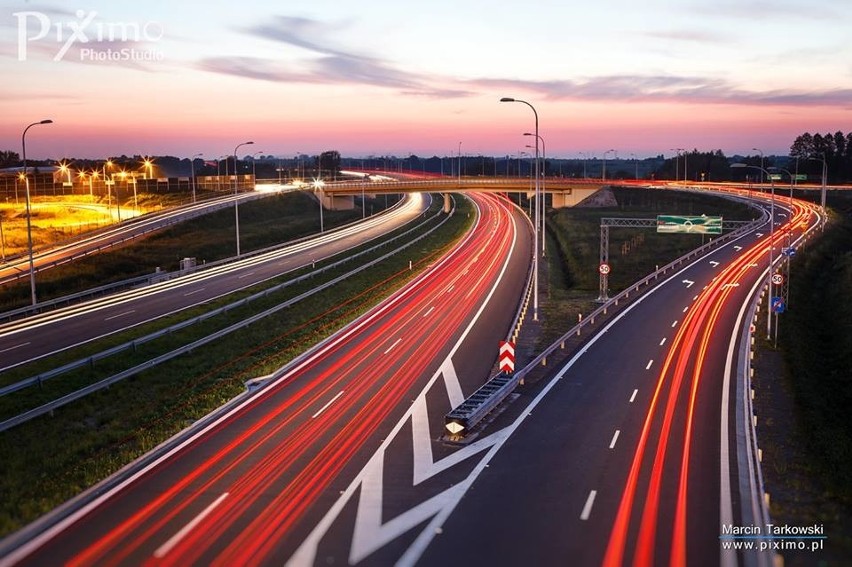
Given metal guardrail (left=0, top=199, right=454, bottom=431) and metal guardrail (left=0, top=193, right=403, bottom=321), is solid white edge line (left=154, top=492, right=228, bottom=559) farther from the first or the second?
metal guardrail (left=0, top=193, right=403, bottom=321)

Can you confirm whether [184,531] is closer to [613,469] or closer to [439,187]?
[613,469]

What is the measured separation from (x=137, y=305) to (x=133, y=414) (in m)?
22.4

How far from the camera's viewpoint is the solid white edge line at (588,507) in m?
17.6

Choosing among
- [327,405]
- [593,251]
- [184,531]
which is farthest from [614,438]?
[593,251]

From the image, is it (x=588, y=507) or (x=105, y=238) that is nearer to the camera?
(x=588, y=507)

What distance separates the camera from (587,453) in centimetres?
2217

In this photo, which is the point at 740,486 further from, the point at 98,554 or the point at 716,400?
the point at 98,554

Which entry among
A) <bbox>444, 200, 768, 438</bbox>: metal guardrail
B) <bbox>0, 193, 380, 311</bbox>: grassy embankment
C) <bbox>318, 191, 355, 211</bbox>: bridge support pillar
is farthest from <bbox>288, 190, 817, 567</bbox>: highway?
<bbox>318, 191, 355, 211</bbox>: bridge support pillar

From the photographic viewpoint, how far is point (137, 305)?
47500 mm

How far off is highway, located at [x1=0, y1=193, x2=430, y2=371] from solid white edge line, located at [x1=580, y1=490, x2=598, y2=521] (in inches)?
1054

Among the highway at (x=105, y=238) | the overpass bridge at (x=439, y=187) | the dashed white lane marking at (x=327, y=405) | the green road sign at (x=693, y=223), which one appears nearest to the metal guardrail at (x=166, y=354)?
the dashed white lane marking at (x=327, y=405)

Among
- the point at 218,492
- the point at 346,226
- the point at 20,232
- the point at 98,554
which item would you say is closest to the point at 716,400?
the point at 218,492

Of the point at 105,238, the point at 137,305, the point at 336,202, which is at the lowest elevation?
the point at 137,305

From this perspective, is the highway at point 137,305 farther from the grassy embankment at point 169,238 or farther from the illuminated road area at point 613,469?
the illuminated road area at point 613,469
